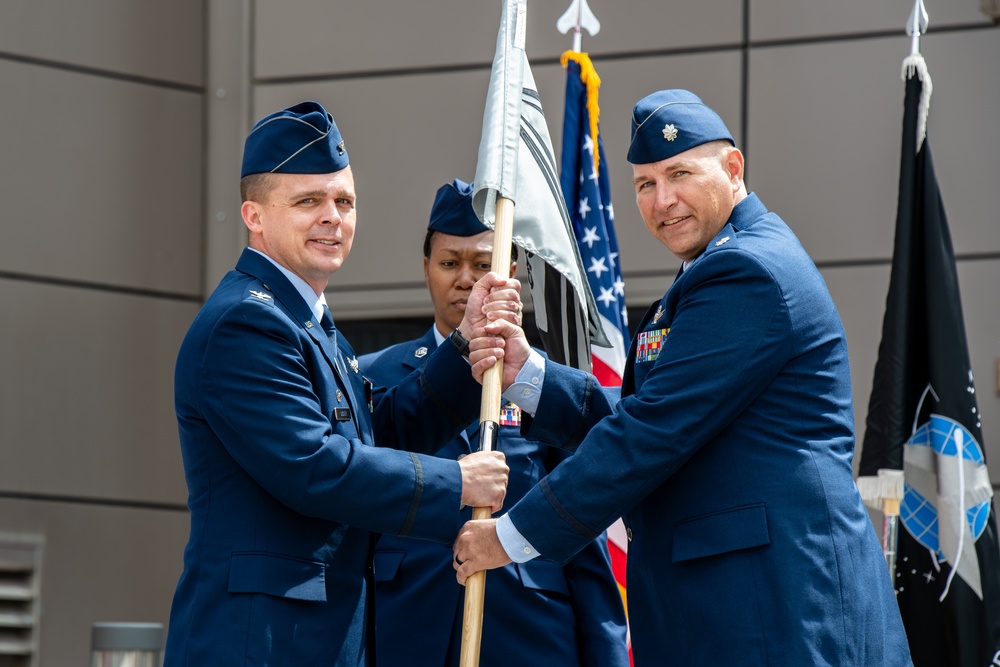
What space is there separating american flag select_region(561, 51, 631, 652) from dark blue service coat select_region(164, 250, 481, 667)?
1636 mm

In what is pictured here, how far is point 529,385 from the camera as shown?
3342mm

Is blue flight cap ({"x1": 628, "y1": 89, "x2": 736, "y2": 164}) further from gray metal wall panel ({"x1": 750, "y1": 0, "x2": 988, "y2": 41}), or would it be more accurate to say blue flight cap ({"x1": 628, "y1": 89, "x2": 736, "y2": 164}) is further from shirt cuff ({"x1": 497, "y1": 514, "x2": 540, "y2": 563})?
gray metal wall panel ({"x1": 750, "y1": 0, "x2": 988, "y2": 41})

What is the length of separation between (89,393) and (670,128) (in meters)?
3.62

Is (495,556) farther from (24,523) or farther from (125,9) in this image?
(125,9)

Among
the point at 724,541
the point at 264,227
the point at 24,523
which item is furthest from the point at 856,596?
the point at 24,523

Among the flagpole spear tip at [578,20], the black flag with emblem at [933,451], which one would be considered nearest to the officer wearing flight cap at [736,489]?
the black flag with emblem at [933,451]

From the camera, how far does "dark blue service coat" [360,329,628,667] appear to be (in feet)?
11.3

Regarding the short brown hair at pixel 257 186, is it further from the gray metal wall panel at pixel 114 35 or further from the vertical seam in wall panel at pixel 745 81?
the gray metal wall panel at pixel 114 35

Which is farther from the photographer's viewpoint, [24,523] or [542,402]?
[24,523]

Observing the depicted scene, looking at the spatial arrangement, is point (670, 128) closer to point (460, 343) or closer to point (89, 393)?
point (460, 343)


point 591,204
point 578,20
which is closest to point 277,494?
point 591,204

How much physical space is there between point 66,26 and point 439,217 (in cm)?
283

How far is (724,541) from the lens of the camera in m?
2.73

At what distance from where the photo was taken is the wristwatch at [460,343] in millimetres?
3422
